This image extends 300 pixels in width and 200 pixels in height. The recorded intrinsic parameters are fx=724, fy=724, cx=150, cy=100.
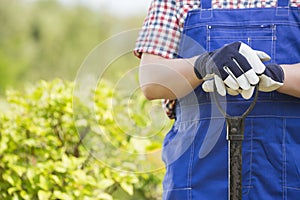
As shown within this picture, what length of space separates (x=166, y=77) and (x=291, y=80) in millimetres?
326

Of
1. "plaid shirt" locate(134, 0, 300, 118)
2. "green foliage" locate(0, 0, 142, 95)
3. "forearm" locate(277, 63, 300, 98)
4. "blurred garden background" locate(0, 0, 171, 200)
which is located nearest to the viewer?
"forearm" locate(277, 63, 300, 98)

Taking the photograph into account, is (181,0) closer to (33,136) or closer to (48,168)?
(48,168)

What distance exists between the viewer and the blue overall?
1860 mm

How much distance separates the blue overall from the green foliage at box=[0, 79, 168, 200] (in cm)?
80

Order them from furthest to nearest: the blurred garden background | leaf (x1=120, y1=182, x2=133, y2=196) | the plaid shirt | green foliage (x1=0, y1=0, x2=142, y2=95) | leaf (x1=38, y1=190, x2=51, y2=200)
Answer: green foliage (x1=0, y1=0, x2=142, y2=95) → leaf (x1=120, y1=182, x2=133, y2=196) → leaf (x1=38, y1=190, x2=51, y2=200) → the blurred garden background → the plaid shirt

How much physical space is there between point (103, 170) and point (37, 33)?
1141cm

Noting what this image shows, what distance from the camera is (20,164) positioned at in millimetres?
3102

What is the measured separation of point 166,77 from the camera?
6.27ft

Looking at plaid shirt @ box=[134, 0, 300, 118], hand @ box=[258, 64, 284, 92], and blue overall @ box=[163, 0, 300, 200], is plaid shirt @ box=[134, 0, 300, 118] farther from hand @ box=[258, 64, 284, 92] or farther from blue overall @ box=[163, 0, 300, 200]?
hand @ box=[258, 64, 284, 92]

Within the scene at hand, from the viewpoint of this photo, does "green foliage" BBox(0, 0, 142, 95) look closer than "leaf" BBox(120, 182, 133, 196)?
No

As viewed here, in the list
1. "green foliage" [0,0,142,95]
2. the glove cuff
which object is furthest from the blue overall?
"green foliage" [0,0,142,95]

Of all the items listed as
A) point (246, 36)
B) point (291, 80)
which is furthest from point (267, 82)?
point (246, 36)

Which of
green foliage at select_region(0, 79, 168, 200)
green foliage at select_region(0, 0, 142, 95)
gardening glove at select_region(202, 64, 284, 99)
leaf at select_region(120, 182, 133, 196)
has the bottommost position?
leaf at select_region(120, 182, 133, 196)

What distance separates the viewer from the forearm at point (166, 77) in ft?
6.16
